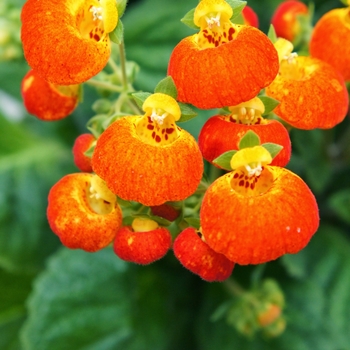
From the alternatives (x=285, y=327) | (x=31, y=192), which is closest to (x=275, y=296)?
(x=285, y=327)

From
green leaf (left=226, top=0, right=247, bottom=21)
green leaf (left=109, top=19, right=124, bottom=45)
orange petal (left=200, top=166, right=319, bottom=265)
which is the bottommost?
orange petal (left=200, top=166, right=319, bottom=265)

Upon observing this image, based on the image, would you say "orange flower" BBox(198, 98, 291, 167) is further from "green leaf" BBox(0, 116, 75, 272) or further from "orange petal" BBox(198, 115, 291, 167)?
"green leaf" BBox(0, 116, 75, 272)

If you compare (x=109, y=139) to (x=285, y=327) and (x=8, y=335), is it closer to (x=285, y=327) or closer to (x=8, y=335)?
(x=285, y=327)

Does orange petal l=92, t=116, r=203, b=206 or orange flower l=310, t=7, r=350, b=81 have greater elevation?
orange flower l=310, t=7, r=350, b=81

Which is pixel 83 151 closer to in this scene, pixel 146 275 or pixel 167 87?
pixel 167 87

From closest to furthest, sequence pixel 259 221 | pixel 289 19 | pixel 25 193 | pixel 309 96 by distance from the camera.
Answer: pixel 259 221, pixel 309 96, pixel 289 19, pixel 25 193

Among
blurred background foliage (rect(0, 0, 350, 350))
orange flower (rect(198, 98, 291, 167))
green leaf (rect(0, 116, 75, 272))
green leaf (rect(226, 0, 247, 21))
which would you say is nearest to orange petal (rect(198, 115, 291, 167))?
orange flower (rect(198, 98, 291, 167))

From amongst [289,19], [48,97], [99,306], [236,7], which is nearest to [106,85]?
[48,97]
